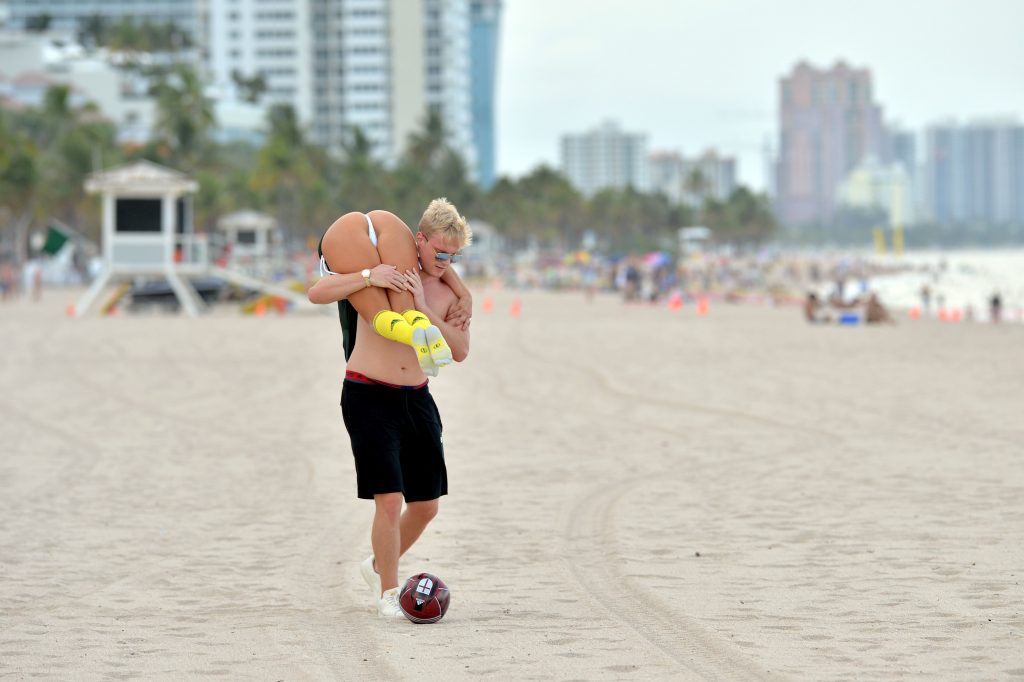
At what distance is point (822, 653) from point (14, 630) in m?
3.02

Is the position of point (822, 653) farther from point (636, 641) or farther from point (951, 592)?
point (951, 592)

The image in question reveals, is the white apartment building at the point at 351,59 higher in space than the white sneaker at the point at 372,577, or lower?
higher

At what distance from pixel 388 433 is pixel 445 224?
0.83 metres

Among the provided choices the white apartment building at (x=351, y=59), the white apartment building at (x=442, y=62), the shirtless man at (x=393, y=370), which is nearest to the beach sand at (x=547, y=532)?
the shirtless man at (x=393, y=370)

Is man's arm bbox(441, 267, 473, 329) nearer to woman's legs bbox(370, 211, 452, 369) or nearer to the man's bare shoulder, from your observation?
the man's bare shoulder

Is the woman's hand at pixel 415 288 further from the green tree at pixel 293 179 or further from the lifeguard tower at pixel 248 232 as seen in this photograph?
the green tree at pixel 293 179

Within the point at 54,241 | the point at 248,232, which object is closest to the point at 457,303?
the point at 54,241

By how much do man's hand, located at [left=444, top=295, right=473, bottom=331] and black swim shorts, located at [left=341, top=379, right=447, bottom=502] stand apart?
0.28 m

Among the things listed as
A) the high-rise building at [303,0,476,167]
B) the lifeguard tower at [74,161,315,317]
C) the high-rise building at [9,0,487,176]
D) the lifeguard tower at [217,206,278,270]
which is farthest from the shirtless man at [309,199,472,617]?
the high-rise building at [303,0,476,167]

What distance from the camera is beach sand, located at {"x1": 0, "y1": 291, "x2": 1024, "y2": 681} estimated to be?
534cm

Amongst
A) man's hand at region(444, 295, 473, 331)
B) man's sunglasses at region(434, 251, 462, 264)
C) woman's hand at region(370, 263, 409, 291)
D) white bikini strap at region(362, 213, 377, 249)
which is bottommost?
man's hand at region(444, 295, 473, 331)

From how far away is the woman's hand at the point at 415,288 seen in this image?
18.8 feet

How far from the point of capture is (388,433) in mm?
5824

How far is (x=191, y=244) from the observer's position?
38.7 m
